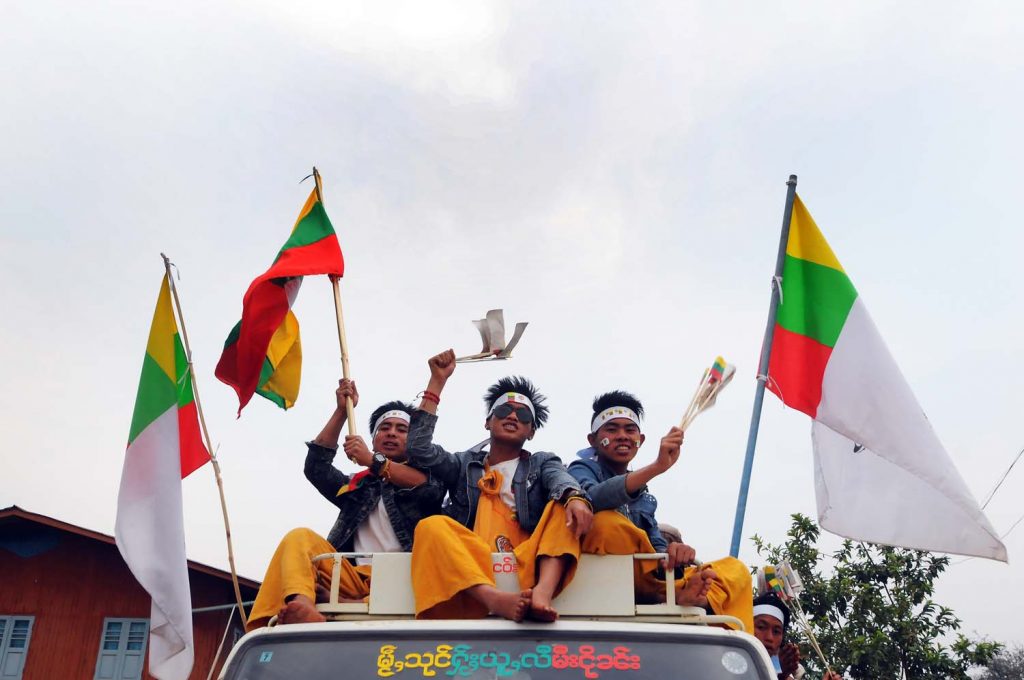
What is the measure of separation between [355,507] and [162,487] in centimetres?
116

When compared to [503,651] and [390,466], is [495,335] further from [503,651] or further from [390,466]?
[503,651]

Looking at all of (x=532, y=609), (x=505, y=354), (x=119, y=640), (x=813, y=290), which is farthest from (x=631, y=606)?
(x=119, y=640)

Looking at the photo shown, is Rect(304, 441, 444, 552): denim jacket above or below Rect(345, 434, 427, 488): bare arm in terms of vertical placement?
below

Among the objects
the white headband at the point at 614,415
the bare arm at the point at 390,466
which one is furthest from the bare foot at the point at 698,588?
the bare arm at the point at 390,466

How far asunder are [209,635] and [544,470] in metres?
11.6

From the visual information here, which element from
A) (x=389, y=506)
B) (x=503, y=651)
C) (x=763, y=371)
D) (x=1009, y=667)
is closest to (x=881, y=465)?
(x=763, y=371)

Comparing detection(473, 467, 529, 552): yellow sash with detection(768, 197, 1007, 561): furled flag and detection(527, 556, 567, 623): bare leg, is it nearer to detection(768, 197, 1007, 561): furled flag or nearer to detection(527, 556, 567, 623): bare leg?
detection(527, 556, 567, 623): bare leg

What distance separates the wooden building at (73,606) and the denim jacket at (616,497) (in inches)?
413

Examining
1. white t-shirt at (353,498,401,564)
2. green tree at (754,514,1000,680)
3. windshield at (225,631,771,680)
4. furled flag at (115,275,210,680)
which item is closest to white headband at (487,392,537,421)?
white t-shirt at (353,498,401,564)

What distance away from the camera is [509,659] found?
299 cm

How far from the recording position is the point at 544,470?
4.12 m

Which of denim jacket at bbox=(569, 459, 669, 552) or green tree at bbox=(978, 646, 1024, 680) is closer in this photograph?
denim jacket at bbox=(569, 459, 669, 552)

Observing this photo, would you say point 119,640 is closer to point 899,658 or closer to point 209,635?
point 209,635

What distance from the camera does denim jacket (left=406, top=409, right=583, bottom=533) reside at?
163 inches
